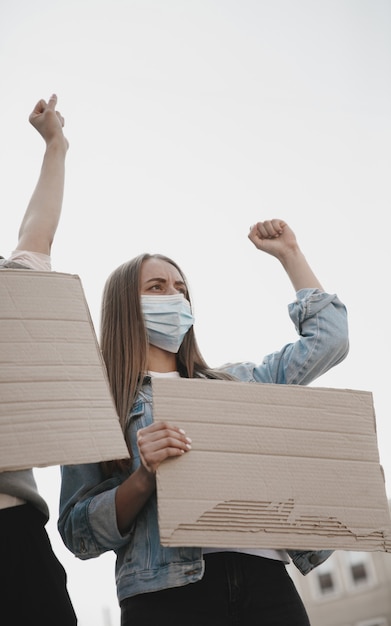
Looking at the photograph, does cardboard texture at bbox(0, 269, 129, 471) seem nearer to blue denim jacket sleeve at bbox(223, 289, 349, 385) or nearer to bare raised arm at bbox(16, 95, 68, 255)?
bare raised arm at bbox(16, 95, 68, 255)

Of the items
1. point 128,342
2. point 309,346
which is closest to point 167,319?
point 128,342

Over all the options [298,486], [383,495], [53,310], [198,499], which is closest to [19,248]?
[53,310]

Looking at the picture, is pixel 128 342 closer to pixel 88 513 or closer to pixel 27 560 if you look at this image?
pixel 88 513

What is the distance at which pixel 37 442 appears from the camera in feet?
4.82

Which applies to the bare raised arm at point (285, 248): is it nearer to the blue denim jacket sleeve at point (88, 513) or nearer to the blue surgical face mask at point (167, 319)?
the blue surgical face mask at point (167, 319)

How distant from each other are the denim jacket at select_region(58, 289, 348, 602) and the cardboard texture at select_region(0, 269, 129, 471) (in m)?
0.39

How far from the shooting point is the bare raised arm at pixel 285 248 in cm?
238

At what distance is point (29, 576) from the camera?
1.52 m

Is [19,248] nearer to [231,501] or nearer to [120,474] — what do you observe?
[120,474]

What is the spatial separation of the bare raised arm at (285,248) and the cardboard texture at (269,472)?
0.57 metres

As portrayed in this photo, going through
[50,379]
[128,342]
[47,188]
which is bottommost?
[50,379]

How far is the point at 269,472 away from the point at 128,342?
27.3 inches

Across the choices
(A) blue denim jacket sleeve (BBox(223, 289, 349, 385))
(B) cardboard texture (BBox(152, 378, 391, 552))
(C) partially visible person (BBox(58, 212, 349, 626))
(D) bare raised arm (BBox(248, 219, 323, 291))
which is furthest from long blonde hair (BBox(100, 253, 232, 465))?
(B) cardboard texture (BBox(152, 378, 391, 552))

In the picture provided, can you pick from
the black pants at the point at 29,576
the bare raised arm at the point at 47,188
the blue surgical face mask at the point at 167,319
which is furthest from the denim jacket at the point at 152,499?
the bare raised arm at the point at 47,188
